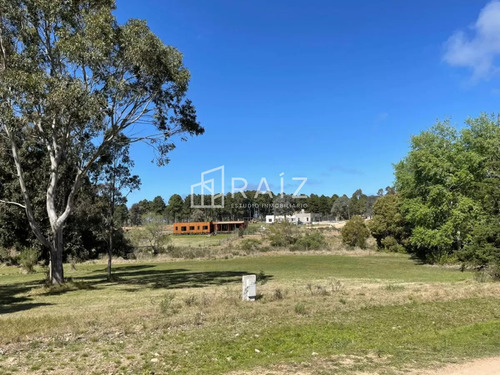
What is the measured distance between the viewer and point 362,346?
7527mm

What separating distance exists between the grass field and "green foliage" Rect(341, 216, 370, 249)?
42.7 meters

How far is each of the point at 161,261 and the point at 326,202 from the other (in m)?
111

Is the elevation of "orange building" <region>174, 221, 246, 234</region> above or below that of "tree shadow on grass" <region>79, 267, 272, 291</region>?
above

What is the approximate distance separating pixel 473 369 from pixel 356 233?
53.4m

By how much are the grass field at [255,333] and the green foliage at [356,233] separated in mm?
42689

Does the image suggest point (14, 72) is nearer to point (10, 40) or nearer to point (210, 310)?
point (10, 40)

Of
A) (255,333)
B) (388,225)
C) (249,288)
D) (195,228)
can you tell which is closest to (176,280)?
(249,288)

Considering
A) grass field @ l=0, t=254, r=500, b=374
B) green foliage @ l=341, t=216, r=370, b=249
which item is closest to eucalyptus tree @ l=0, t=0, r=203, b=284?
grass field @ l=0, t=254, r=500, b=374

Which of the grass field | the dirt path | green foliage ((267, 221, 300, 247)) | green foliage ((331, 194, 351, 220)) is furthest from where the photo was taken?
green foliage ((331, 194, 351, 220))

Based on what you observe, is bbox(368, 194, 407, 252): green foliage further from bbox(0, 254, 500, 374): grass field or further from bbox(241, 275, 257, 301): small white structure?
bbox(241, 275, 257, 301): small white structure

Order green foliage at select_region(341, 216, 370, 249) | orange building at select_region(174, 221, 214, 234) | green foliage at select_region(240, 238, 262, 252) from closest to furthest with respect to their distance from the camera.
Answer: green foliage at select_region(240, 238, 262, 252) < green foliage at select_region(341, 216, 370, 249) < orange building at select_region(174, 221, 214, 234)

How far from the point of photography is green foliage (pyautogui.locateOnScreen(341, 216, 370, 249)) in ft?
187

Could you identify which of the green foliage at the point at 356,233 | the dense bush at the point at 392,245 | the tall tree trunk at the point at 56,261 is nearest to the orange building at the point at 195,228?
the green foliage at the point at 356,233

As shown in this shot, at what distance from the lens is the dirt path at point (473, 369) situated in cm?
566
